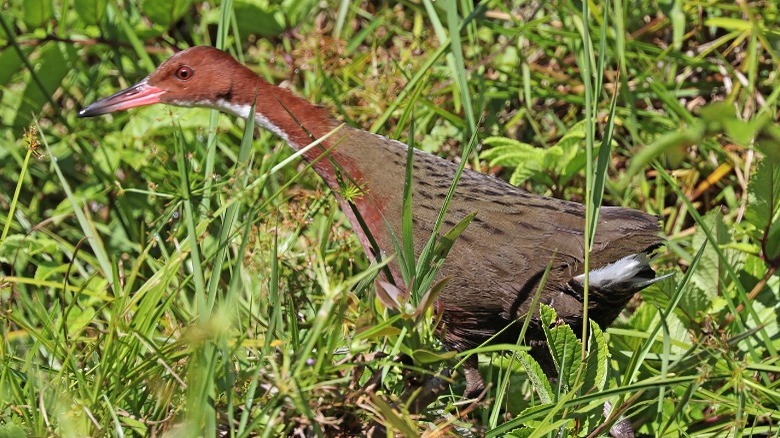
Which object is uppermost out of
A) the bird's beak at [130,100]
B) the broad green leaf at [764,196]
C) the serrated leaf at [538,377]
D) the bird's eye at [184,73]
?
the bird's eye at [184,73]

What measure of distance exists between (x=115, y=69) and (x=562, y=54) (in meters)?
2.08

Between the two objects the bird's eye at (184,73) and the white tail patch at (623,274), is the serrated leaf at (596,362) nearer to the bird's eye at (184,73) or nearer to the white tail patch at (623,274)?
the white tail patch at (623,274)

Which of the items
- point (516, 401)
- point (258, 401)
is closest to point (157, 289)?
point (258, 401)

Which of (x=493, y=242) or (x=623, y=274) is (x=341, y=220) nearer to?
(x=493, y=242)

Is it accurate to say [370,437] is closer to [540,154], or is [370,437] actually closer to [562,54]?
[540,154]

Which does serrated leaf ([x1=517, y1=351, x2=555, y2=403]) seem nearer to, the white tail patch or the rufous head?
the white tail patch

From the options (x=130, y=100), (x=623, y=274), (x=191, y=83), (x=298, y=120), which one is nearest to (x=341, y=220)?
(x=298, y=120)

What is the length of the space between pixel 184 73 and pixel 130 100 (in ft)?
0.83

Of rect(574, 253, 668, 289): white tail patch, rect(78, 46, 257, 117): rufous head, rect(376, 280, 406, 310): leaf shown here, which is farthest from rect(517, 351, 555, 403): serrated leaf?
rect(78, 46, 257, 117): rufous head

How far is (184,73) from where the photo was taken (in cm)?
332

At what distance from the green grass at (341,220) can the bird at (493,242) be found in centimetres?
14

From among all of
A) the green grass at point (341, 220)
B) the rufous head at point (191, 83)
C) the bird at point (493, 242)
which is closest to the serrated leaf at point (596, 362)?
the green grass at point (341, 220)

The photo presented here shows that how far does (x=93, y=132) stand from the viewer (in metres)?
3.80

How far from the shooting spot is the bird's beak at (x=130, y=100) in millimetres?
3393
